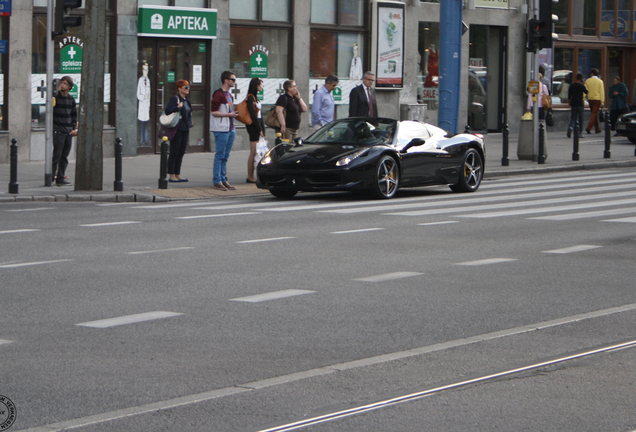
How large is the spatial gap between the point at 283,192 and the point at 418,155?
225 cm

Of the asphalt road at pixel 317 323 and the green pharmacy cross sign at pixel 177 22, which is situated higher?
the green pharmacy cross sign at pixel 177 22

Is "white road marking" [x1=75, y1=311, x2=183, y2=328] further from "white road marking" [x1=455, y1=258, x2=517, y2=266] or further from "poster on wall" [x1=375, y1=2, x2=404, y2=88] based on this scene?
"poster on wall" [x1=375, y1=2, x2=404, y2=88]

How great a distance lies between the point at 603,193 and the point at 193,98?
1172 centimetres

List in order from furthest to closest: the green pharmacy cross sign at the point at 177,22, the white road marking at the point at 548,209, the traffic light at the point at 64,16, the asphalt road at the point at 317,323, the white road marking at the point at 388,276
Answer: the green pharmacy cross sign at the point at 177,22
the traffic light at the point at 64,16
the white road marking at the point at 548,209
the white road marking at the point at 388,276
the asphalt road at the point at 317,323

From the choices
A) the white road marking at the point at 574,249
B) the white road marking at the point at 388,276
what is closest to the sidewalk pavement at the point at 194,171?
the white road marking at the point at 574,249

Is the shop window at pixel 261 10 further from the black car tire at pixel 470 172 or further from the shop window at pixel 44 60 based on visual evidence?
the black car tire at pixel 470 172

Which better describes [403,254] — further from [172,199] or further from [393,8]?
[393,8]

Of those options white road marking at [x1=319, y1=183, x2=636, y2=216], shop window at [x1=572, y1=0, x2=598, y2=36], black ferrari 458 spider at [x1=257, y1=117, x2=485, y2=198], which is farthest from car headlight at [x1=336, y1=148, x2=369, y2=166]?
shop window at [x1=572, y1=0, x2=598, y2=36]

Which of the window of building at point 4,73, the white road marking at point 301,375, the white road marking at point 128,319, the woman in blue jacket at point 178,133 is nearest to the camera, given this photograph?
the white road marking at point 301,375

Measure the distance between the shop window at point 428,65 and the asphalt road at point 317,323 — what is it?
1912 cm

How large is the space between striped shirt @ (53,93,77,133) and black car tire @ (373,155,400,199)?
5753 mm

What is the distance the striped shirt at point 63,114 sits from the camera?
18828mm

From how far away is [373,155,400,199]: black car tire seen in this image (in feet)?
54.6

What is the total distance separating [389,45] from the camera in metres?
30.9
